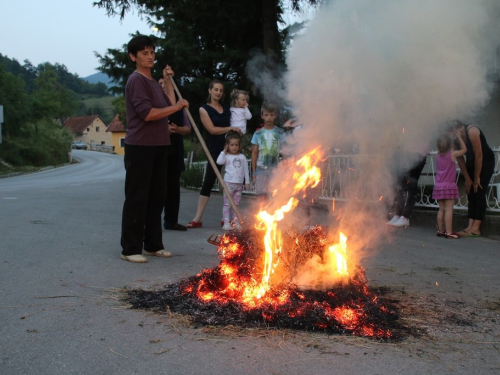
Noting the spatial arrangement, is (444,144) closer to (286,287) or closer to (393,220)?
(393,220)

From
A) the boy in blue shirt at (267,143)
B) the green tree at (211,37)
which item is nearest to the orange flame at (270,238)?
the boy in blue shirt at (267,143)

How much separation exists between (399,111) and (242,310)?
264cm

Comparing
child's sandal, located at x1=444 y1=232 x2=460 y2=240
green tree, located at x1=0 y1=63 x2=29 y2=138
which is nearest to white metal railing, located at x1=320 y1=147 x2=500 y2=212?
child's sandal, located at x1=444 y1=232 x2=460 y2=240

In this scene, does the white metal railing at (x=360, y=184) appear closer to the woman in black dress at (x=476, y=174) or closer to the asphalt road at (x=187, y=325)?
the woman in black dress at (x=476, y=174)

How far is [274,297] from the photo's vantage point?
12.1ft

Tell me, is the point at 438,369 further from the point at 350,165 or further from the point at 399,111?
the point at 350,165

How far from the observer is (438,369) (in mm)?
2834

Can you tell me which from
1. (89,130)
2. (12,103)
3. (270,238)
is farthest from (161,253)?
(89,130)

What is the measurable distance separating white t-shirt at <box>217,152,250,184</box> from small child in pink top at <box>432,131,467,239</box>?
9.46ft

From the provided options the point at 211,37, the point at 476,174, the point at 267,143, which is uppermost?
the point at 211,37

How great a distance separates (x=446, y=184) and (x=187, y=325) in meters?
5.68

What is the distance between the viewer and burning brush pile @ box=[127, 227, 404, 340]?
11.3 ft

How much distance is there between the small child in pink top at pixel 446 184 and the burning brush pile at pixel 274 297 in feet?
13.7

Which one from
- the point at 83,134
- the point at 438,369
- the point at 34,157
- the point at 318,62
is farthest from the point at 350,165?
the point at 83,134
